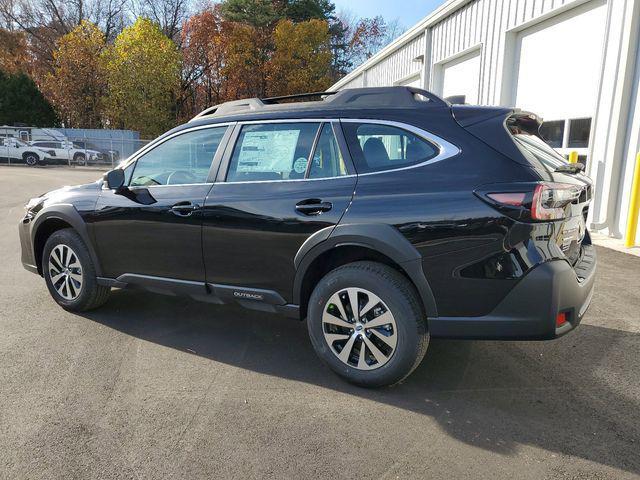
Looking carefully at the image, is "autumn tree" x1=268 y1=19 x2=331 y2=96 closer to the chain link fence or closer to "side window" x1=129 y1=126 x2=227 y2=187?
the chain link fence

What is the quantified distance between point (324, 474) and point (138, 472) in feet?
2.97

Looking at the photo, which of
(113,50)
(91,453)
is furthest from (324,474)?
(113,50)

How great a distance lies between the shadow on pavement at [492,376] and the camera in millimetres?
2729

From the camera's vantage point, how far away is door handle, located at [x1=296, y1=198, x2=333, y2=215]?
321 centimetres

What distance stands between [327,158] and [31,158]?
30.3m

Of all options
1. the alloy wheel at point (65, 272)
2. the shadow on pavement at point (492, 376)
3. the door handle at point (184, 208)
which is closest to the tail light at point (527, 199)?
the shadow on pavement at point (492, 376)

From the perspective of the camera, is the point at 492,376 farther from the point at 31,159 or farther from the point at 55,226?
the point at 31,159

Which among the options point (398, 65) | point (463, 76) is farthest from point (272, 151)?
point (398, 65)

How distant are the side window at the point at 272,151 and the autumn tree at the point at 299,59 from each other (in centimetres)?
3921

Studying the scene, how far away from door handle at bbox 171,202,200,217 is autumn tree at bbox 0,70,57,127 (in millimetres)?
39070

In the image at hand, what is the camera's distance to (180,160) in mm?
4074

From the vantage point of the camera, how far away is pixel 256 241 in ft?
11.4

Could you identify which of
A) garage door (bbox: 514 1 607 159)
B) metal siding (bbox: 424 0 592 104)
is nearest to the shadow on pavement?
garage door (bbox: 514 1 607 159)

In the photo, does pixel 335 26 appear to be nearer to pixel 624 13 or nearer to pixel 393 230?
pixel 624 13
